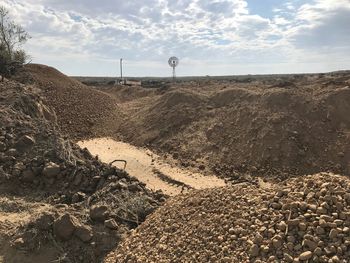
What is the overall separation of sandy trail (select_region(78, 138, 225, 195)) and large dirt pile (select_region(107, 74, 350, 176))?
0.73 meters

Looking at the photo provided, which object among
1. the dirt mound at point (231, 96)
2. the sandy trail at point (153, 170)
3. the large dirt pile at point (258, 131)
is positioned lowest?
the sandy trail at point (153, 170)

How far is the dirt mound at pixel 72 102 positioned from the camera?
19359 millimetres

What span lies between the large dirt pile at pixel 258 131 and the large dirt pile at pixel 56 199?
6352mm

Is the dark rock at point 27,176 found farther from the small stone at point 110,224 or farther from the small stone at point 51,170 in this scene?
the small stone at point 110,224

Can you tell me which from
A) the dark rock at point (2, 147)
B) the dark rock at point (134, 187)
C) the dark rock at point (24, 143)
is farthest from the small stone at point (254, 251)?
the dark rock at point (2, 147)

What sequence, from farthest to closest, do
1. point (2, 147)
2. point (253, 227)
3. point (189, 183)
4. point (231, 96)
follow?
1. point (231, 96)
2. point (189, 183)
3. point (2, 147)
4. point (253, 227)

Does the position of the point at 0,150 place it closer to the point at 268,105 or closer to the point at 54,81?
the point at 268,105

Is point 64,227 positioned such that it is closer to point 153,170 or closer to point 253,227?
point 253,227

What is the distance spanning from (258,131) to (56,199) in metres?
9.21

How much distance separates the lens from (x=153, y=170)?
13.8m

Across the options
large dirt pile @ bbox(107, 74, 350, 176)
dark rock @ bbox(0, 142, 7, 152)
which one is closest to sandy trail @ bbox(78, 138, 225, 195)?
large dirt pile @ bbox(107, 74, 350, 176)

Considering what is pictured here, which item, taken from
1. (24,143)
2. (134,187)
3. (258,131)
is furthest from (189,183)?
(134,187)

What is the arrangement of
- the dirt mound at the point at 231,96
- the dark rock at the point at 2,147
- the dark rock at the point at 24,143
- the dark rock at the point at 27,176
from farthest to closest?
the dirt mound at the point at 231,96
the dark rock at the point at 24,143
the dark rock at the point at 2,147
the dark rock at the point at 27,176

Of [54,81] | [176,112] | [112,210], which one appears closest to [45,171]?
[112,210]
